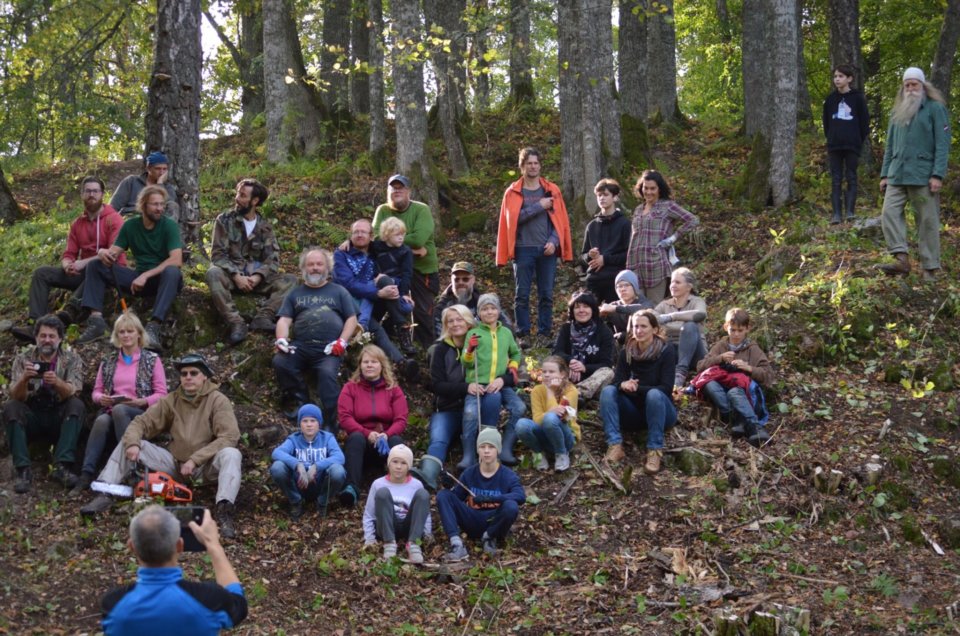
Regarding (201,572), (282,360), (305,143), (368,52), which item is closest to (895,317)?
(282,360)

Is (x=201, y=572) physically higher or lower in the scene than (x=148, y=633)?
lower

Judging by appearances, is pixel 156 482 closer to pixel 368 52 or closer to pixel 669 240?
pixel 669 240

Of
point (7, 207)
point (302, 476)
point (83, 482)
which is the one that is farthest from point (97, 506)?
point (7, 207)

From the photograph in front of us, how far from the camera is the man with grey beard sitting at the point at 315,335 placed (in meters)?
8.84

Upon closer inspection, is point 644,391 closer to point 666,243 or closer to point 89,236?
point 666,243

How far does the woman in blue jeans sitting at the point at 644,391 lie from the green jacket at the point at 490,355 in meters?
0.90

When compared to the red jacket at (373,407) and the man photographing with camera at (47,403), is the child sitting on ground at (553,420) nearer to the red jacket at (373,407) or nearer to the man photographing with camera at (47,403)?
the red jacket at (373,407)

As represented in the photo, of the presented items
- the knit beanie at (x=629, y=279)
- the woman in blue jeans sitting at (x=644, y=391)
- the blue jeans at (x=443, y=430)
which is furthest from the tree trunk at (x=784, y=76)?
the blue jeans at (x=443, y=430)

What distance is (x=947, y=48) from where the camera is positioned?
1553cm

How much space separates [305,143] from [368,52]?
3677 millimetres

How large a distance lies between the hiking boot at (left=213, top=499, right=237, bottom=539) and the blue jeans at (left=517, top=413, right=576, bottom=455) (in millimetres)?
2497

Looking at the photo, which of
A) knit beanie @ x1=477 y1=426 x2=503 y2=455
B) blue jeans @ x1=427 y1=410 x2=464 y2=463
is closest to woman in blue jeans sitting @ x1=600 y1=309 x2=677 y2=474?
blue jeans @ x1=427 y1=410 x2=464 y2=463

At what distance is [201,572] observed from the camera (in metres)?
6.80

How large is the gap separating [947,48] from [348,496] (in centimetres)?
1275
